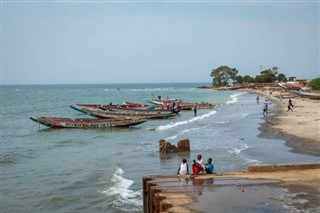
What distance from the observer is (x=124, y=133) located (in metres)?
38.7

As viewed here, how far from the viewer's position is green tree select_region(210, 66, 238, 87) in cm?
16725

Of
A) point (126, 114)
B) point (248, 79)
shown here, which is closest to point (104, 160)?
point (126, 114)

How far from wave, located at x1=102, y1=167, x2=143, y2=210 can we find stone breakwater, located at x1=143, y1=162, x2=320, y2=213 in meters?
3.29

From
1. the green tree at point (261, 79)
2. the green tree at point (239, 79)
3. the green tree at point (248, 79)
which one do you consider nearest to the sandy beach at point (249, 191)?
the green tree at point (261, 79)

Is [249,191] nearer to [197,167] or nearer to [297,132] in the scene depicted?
[197,167]

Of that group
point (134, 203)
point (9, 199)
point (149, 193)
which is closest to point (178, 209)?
point (149, 193)

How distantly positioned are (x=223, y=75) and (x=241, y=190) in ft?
527

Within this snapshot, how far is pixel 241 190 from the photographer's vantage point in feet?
37.9

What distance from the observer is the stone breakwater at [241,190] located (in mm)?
10219

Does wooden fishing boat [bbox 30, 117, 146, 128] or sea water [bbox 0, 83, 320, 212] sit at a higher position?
wooden fishing boat [bbox 30, 117, 146, 128]

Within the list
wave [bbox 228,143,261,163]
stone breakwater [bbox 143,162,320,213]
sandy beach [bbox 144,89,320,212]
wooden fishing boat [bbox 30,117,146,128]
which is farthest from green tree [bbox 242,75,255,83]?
stone breakwater [bbox 143,162,320,213]

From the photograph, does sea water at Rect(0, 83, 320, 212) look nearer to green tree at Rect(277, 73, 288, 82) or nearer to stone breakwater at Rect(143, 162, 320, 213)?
stone breakwater at Rect(143, 162, 320, 213)

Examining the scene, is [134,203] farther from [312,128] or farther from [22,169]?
[312,128]

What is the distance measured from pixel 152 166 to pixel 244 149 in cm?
692
